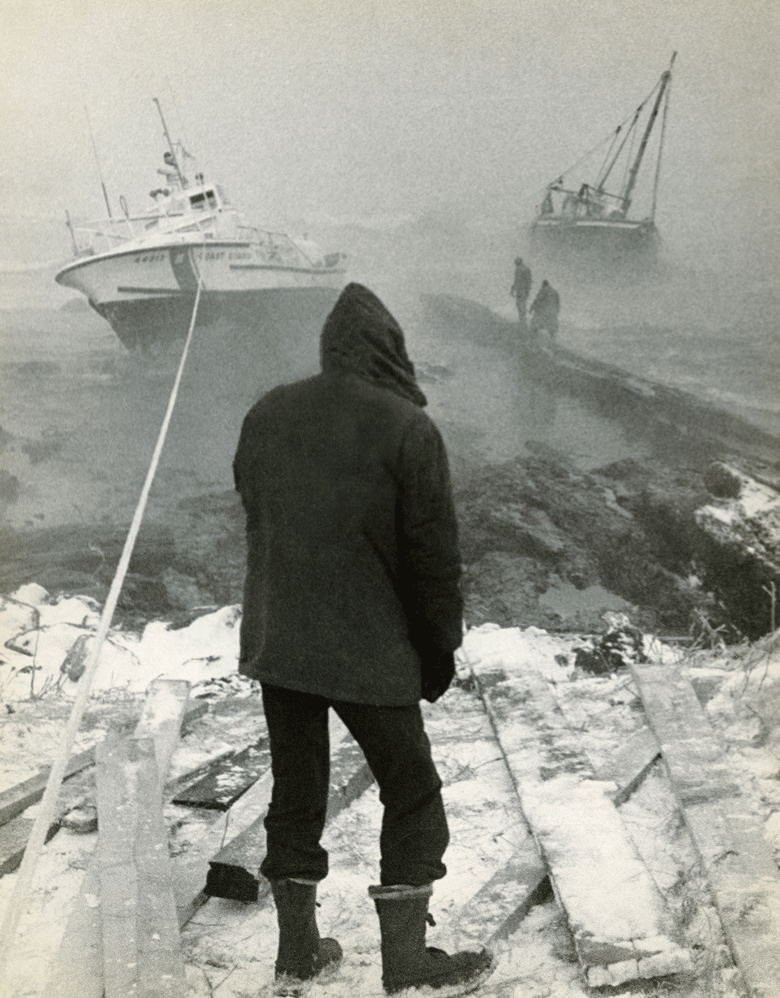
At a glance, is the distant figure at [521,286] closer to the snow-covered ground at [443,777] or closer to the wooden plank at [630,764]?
the snow-covered ground at [443,777]

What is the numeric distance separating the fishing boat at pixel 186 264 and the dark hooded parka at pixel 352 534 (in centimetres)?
189

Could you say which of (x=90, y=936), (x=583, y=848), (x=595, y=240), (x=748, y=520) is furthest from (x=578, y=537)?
(x=90, y=936)

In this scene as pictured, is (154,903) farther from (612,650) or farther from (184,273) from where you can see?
(184,273)

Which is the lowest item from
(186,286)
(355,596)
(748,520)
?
(748,520)

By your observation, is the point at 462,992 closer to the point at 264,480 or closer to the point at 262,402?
the point at 264,480

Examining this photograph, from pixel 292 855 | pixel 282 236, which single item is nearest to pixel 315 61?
pixel 282 236

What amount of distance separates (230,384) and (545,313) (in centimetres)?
147

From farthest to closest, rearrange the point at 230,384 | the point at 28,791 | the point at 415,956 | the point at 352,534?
the point at 230,384
the point at 28,791
the point at 415,956
the point at 352,534

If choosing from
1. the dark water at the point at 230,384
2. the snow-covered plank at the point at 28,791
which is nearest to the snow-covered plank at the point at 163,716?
the snow-covered plank at the point at 28,791

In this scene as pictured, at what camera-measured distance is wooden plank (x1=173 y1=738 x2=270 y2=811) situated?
10.00 ft

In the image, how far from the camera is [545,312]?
4.16m

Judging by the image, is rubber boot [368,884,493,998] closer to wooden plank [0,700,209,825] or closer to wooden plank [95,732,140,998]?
wooden plank [95,732,140,998]

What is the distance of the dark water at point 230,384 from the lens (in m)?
3.99

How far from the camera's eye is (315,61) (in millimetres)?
3771
